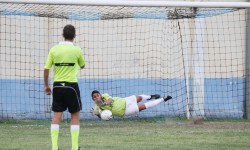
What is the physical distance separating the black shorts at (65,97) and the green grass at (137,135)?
1.14 metres

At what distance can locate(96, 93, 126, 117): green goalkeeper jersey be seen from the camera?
51.3 feet

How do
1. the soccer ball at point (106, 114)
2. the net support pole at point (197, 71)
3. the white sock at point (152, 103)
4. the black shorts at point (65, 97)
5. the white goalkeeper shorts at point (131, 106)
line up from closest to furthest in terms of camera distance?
the black shorts at point (65, 97) < the soccer ball at point (106, 114) < the white goalkeeper shorts at point (131, 106) < the white sock at point (152, 103) < the net support pole at point (197, 71)

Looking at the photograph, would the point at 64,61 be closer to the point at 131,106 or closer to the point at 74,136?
the point at 74,136

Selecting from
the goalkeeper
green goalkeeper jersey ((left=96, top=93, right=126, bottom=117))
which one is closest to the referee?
the goalkeeper

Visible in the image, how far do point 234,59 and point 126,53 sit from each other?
291 cm

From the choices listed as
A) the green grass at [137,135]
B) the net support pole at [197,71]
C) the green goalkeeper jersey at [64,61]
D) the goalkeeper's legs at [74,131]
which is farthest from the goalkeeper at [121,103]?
the green goalkeeper jersey at [64,61]

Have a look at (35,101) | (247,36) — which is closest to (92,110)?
(35,101)

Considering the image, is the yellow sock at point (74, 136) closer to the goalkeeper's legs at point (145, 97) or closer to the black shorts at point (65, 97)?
the black shorts at point (65, 97)

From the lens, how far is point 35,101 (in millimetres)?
16969

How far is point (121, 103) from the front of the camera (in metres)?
15.9

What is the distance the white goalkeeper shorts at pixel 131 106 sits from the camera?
16.1 m

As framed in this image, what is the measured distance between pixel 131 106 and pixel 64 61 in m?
6.31

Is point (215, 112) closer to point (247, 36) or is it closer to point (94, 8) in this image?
point (247, 36)

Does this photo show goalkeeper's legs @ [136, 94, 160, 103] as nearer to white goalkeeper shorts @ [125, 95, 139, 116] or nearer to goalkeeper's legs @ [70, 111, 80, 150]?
white goalkeeper shorts @ [125, 95, 139, 116]
